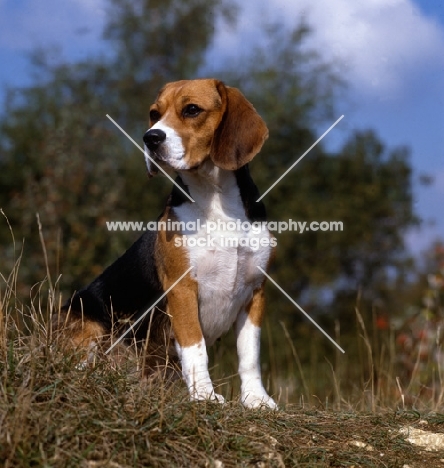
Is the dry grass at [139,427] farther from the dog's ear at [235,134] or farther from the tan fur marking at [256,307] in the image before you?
the dog's ear at [235,134]

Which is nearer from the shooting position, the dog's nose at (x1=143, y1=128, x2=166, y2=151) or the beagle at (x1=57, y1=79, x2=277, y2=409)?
the dog's nose at (x1=143, y1=128, x2=166, y2=151)

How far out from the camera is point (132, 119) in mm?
12172

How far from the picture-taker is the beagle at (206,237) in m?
4.95

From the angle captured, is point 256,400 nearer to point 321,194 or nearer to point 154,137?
point 154,137

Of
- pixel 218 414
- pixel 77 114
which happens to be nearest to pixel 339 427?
pixel 218 414

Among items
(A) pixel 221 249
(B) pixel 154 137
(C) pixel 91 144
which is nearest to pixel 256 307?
(A) pixel 221 249

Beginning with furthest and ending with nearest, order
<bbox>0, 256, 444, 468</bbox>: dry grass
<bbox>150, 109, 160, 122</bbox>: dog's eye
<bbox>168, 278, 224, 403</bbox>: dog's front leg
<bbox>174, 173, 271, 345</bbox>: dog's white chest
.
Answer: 1. <bbox>150, 109, 160, 122</bbox>: dog's eye
2. <bbox>174, 173, 271, 345</bbox>: dog's white chest
3. <bbox>168, 278, 224, 403</bbox>: dog's front leg
4. <bbox>0, 256, 444, 468</bbox>: dry grass

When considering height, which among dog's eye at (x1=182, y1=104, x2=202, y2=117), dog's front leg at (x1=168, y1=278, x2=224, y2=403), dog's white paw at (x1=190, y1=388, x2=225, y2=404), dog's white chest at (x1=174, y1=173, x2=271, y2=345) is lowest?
dog's white paw at (x1=190, y1=388, x2=225, y2=404)

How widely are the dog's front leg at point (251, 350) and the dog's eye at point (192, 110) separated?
49.0 inches

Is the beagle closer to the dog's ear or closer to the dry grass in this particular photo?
the dog's ear

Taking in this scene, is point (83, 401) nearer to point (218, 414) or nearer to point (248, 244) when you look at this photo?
point (218, 414)

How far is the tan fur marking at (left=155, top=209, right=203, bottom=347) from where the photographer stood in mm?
4961

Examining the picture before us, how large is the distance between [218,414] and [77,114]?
323 inches

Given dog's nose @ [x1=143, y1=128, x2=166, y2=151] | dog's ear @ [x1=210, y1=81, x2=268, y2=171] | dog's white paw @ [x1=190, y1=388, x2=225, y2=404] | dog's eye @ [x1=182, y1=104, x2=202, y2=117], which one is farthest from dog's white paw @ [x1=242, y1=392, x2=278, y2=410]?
dog's eye @ [x1=182, y1=104, x2=202, y2=117]
